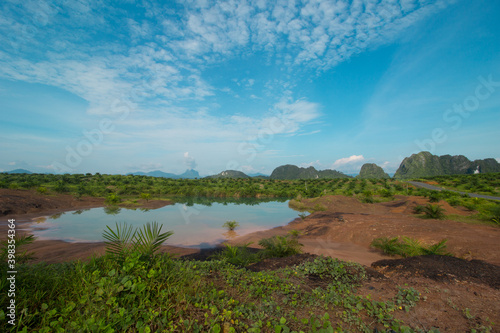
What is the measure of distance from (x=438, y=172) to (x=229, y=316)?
119523 mm

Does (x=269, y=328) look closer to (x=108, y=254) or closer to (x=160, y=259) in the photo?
(x=160, y=259)

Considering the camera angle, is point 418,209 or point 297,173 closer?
point 418,209

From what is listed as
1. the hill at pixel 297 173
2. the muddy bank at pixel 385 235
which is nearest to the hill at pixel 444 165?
the hill at pixel 297 173

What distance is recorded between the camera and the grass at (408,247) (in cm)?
757

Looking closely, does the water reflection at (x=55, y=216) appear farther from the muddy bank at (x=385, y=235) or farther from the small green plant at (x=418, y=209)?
the small green plant at (x=418, y=209)

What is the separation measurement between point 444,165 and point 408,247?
12104 cm

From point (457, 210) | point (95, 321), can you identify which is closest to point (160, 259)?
point (95, 321)

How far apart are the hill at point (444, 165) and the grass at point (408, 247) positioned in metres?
94.2

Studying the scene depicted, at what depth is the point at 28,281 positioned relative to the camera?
3131mm

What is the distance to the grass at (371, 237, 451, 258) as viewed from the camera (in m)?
7.57

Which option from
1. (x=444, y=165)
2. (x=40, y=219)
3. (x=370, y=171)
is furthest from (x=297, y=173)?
(x=40, y=219)

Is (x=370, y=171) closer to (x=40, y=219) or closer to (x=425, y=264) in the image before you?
(x=425, y=264)

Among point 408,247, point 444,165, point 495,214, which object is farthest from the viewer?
point 444,165

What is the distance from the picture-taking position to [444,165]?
95.1m
